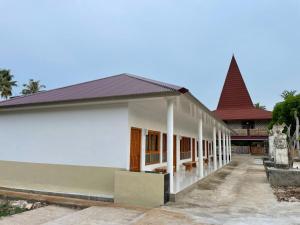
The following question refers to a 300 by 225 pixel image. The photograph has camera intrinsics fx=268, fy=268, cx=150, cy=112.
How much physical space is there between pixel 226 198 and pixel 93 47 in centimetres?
2092

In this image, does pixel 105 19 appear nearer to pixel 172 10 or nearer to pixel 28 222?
pixel 172 10

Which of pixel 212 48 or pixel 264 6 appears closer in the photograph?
pixel 264 6

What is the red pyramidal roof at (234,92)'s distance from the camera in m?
43.3

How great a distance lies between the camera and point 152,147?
11.4 meters

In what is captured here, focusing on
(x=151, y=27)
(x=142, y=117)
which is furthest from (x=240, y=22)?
(x=142, y=117)

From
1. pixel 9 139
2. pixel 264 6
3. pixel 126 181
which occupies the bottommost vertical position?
pixel 126 181

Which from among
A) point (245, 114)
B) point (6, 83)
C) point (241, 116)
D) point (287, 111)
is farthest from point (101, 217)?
point (6, 83)

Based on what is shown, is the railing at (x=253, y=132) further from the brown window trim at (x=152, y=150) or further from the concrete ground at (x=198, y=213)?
the concrete ground at (x=198, y=213)

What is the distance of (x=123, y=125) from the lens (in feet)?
25.6

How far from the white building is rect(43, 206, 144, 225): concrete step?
4.07ft

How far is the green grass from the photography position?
21.6ft

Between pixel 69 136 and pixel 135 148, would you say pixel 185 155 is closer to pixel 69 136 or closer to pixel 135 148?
pixel 135 148

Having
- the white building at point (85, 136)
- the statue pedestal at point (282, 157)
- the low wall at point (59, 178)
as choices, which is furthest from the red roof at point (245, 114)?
the low wall at point (59, 178)

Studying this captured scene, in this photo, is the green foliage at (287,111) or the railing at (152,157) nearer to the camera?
the railing at (152,157)
